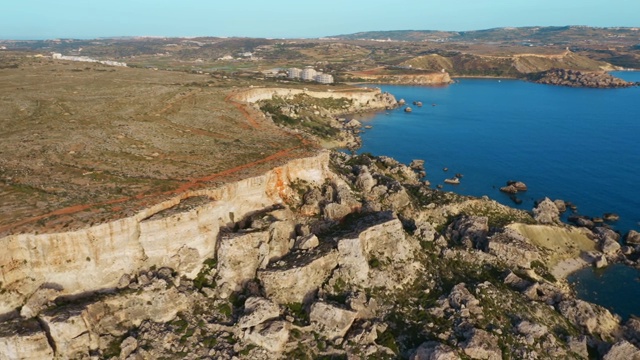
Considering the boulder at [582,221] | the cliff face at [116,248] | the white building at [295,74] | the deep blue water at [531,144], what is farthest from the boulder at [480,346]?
the white building at [295,74]

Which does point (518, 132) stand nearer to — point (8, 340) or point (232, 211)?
point (232, 211)

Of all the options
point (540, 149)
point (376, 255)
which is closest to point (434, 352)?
point (376, 255)

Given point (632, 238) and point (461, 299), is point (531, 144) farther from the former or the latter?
point (461, 299)

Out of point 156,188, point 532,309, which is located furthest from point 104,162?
point 532,309

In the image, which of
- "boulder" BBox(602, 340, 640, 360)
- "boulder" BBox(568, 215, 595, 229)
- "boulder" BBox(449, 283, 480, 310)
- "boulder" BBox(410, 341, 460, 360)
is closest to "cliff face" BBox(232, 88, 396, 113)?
"boulder" BBox(568, 215, 595, 229)

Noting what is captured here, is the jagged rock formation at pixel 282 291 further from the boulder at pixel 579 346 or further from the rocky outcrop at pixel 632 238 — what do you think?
the rocky outcrop at pixel 632 238

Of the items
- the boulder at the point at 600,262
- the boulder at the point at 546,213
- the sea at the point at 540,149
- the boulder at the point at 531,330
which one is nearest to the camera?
the boulder at the point at 531,330

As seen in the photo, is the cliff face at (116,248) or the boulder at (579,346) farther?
the boulder at (579,346)
